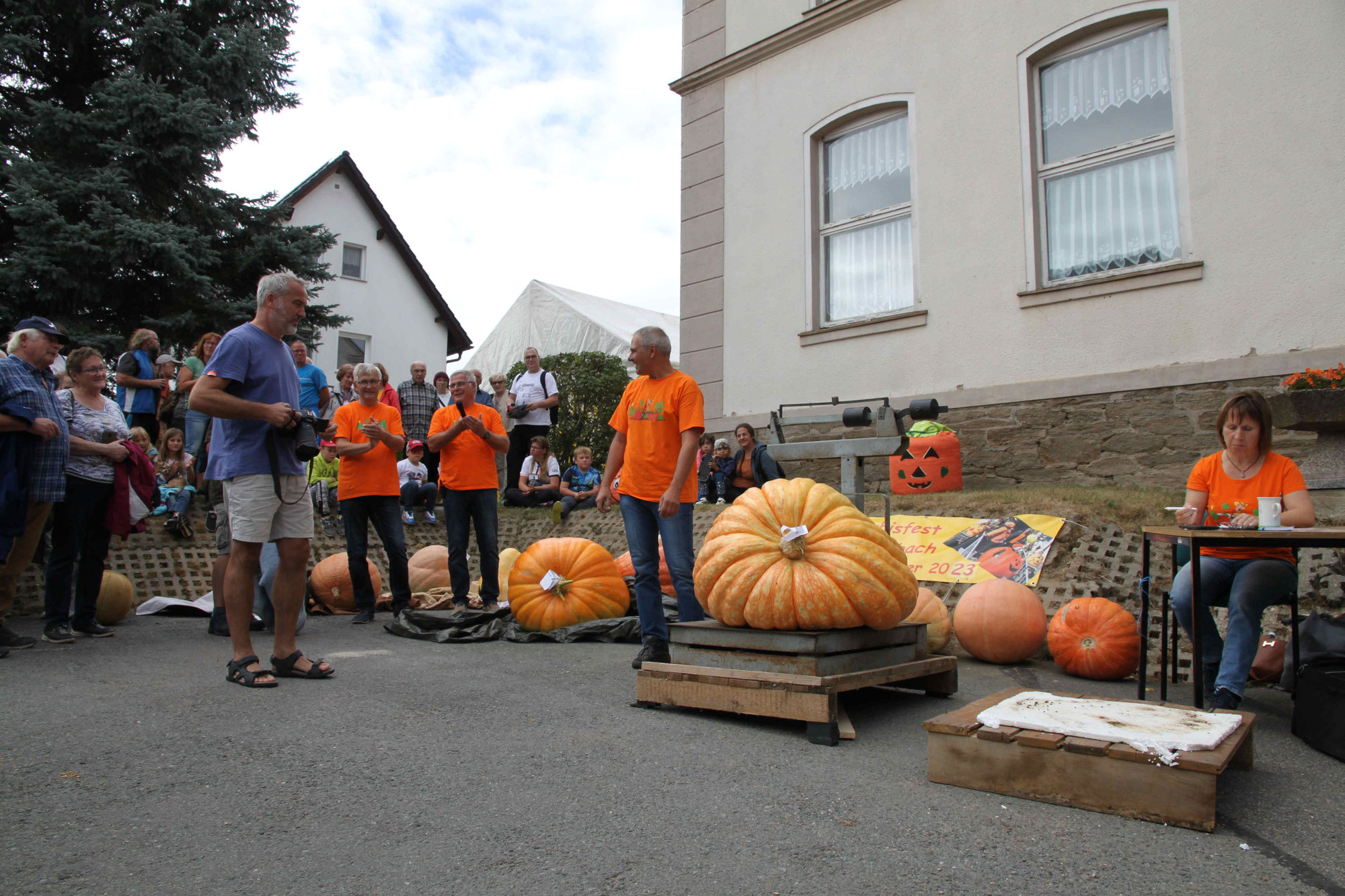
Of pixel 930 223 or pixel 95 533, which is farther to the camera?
pixel 930 223

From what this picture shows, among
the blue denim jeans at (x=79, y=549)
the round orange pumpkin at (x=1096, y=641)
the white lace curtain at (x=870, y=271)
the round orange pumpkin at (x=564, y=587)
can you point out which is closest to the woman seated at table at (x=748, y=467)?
the white lace curtain at (x=870, y=271)

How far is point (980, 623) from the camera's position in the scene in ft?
17.7

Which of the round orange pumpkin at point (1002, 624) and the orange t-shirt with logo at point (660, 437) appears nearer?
the orange t-shirt with logo at point (660, 437)

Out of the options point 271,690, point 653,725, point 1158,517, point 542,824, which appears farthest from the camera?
point 1158,517

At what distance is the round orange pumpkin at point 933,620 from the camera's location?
18.2ft

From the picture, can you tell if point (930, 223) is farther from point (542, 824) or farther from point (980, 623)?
point (542, 824)

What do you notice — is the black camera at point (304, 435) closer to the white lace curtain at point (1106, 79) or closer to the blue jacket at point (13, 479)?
the blue jacket at point (13, 479)

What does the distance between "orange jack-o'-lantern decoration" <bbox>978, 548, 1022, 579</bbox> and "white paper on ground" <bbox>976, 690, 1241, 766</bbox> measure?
3.09 m

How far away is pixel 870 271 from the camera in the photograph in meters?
10.3

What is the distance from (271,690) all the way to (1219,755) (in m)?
3.90

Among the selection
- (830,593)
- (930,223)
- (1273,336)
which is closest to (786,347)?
(930,223)

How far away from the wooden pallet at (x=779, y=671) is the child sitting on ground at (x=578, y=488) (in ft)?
21.1

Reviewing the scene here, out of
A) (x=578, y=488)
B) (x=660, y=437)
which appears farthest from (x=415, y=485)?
(x=660, y=437)

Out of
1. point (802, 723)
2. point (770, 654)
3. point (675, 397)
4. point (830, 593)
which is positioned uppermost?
point (675, 397)
